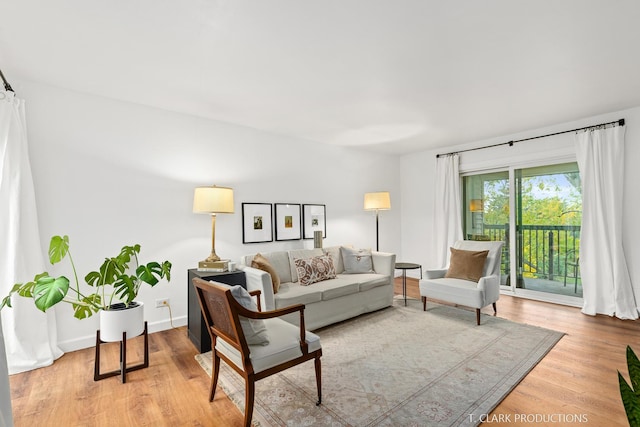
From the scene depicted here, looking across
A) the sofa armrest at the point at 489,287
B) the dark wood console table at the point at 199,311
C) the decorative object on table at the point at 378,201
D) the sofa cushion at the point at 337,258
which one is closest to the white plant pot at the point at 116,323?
the dark wood console table at the point at 199,311

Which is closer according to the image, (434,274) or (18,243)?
(18,243)

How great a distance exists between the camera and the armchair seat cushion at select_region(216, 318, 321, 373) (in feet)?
6.09

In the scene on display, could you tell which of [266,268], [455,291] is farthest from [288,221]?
[455,291]

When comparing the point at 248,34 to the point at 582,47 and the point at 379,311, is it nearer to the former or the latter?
the point at 582,47

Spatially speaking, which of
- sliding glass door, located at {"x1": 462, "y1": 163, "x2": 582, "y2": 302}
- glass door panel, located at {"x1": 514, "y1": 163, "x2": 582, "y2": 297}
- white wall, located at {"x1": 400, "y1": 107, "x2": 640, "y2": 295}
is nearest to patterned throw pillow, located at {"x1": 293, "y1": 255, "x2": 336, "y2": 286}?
white wall, located at {"x1": 400, "y1": 107, "x2": 640, "y2": 295}

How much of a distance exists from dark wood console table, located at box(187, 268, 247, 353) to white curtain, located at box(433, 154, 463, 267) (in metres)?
3.65

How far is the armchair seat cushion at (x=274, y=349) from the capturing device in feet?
6.09

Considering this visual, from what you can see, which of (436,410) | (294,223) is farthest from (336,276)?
(436,410)

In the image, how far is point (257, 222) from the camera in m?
4.15

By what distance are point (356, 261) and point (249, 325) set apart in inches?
98.9

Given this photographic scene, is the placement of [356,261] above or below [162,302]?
above

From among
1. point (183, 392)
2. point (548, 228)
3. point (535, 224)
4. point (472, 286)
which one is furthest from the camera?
point (535, 224)

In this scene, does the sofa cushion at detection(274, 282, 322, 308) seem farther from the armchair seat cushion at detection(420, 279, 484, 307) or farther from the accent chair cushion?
the armchair seat cushion at detection(420, 279, 484, 307)

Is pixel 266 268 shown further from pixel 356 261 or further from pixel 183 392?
pixel 356 261
